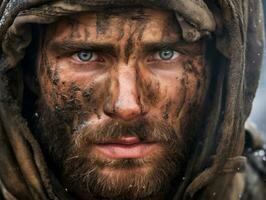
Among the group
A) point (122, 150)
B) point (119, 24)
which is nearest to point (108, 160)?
point (122, 150)

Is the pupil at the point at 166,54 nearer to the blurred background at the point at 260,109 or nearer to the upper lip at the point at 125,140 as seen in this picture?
the upper lip at the point at 125,140

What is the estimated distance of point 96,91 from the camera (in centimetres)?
320

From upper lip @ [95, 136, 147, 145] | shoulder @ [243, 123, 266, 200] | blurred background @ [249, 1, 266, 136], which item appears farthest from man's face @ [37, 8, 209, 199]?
blurred background @ [249, 1, 266, 136]

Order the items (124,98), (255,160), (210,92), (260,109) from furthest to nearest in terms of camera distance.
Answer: (260,109), (255,160), (210,92), (124,98)

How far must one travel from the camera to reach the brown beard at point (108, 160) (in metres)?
3.21

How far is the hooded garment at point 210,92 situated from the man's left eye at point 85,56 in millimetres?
161

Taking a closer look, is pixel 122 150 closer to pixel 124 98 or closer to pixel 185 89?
pixel 124 98

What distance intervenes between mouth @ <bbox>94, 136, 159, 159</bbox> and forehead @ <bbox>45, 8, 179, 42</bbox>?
346 mm

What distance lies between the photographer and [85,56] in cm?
Answer: 324

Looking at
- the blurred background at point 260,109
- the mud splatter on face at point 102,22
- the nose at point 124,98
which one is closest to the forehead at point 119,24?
the mud splatter on face at point 102,22

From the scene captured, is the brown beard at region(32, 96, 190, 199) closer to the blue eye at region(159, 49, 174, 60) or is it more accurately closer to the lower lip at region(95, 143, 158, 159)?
the lower lip at region(95, 143, 158, 159)

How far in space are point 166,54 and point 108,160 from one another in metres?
0.41

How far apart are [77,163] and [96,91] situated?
28 centimetres

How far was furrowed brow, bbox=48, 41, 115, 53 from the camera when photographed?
3.18 meters
